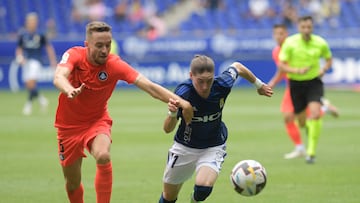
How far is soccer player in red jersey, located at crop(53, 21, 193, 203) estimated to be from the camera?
935cm

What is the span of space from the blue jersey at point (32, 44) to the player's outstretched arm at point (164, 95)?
60.2 feet

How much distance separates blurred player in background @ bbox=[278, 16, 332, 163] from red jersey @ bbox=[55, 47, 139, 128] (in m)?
6.61

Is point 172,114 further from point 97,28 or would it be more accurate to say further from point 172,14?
point 172,14

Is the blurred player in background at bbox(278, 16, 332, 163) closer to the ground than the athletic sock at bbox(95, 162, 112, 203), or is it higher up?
closer to the ground

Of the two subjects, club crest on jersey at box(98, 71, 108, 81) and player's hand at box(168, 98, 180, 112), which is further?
club crest on jersey at box(98, 71, 108, 81)

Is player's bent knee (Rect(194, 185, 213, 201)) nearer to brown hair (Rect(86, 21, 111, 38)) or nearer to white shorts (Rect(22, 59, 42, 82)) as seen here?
brown hair (Rect(86, 21, 111, 38))

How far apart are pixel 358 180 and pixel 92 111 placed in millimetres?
5089

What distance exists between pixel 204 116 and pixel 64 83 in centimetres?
172

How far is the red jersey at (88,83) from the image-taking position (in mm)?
9517

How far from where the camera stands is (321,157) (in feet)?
53.5

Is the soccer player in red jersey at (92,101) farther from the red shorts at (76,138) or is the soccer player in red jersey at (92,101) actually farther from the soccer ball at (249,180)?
the soccer ball at (249,180)

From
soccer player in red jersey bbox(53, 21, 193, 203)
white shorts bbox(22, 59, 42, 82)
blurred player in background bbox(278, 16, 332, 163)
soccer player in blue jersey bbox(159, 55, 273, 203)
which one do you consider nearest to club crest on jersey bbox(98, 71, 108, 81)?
soccer player in red jersey bbox(53, 21, 193, 203)

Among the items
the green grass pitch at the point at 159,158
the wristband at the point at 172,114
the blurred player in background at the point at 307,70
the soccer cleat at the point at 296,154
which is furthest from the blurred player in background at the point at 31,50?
the wristband at the point at 172,114

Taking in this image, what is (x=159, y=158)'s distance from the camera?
16.4m
